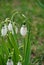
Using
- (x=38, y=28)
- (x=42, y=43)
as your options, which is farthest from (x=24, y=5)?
(x=42, y=43)

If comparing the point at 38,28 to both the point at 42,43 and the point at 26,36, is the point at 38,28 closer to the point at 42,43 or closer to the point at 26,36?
the point at 42,43

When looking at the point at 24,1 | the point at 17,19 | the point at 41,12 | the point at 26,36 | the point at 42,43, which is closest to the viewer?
the point at 26,36

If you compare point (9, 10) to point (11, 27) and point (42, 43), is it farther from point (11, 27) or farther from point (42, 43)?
point (11, 27)

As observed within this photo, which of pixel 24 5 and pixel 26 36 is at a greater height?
pixel 24 5

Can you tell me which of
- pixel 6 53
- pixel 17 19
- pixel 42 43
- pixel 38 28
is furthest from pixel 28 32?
pixel 17 19

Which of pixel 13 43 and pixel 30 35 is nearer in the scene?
pixel 13 43


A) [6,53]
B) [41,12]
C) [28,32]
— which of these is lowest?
[6,53]

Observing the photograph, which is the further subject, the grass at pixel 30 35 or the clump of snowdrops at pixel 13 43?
the grass at pixel 30 35

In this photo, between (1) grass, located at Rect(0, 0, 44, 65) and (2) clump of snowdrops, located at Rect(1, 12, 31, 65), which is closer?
(2) clump of snowdrops, located at Rect(1, 12, 31, 65)

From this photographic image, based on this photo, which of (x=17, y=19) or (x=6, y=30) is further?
(x=17, y=19)

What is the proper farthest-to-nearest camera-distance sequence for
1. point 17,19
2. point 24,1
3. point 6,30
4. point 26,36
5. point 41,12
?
point 24,1, point 41,12, point 17,19, point 26,36, point 6,30
